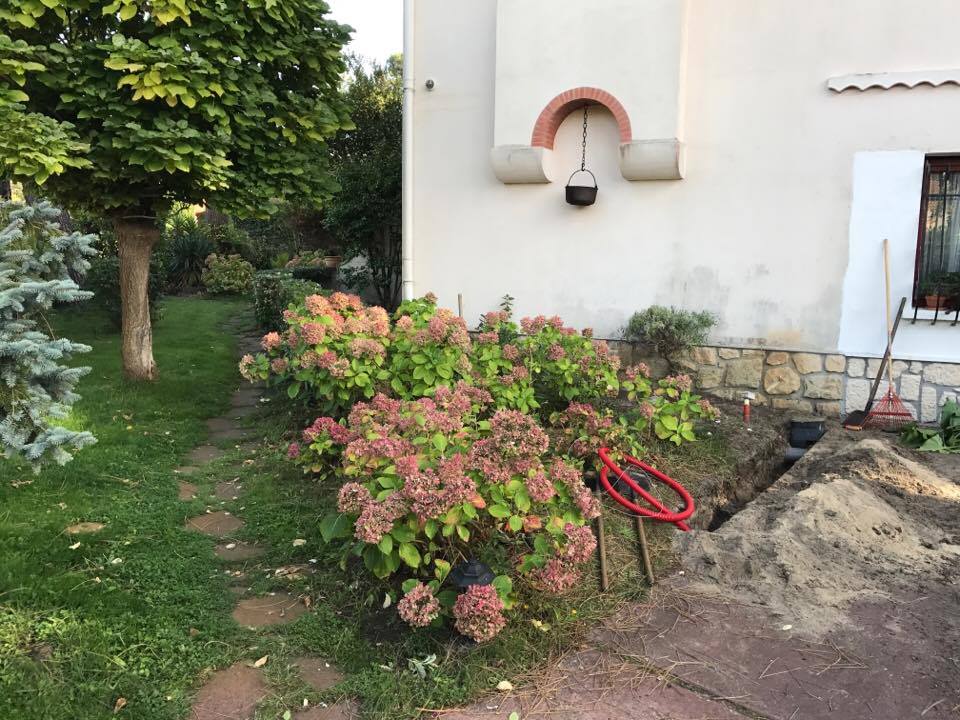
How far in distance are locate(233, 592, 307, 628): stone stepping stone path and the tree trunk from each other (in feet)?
14.2

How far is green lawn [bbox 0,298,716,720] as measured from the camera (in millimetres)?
2615

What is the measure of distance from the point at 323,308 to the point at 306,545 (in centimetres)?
168

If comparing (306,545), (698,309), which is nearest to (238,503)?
(306,545)

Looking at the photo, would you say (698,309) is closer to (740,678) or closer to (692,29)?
(692,29)

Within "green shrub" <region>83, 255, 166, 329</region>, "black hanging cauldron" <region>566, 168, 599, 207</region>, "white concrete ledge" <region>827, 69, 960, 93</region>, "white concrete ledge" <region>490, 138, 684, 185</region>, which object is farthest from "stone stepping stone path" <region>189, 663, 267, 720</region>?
"green shrub" <region>83, 255, 166, 329</region>

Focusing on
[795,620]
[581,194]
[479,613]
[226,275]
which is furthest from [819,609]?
[226,275]

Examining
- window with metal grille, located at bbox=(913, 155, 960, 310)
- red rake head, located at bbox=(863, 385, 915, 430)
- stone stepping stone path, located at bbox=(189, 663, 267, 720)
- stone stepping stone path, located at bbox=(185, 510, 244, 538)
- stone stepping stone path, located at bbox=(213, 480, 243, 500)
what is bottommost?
stone stepping stone path, located at bbox=(189, 663, 267, 720)

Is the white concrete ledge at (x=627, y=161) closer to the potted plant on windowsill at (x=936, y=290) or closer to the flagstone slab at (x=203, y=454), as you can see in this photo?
the potted plant on windowsill at (x=936, y=290)

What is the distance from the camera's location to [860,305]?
6.32m

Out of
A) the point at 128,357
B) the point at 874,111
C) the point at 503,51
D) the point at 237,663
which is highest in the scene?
the point at 503,51

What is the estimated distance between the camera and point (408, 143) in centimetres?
799

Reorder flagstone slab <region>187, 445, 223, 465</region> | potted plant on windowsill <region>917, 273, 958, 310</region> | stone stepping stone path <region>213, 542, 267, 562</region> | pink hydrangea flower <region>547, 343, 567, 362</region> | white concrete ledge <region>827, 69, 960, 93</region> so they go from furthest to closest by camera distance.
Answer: potted plant on windowsill <region>917, 273, 958, 310</region>, white concrete ledge <region>827, 69, 960, 93</region>, flagstone slab <region>187, 445, 223, 465</region>, pink hydrangea flower <region>547, 343, 567, 362</region>, stone stepping stone path <region>213, 542, 267, 562</region>

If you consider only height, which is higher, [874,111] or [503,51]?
[503,51]

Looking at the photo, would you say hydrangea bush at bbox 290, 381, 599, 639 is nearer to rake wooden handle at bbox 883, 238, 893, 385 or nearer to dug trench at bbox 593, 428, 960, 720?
dug trench at bbox 593, 428, 960, 720
